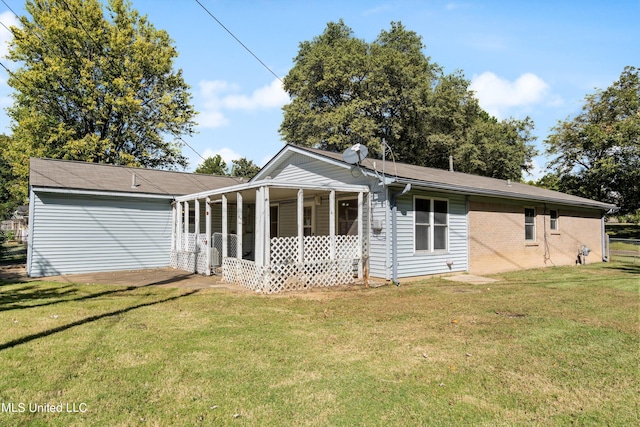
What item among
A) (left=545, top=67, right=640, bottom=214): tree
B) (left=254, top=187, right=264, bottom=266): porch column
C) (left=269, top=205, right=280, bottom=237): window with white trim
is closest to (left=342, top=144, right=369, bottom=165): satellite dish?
(left=254, top=187, right=264, bottom=266): porch column

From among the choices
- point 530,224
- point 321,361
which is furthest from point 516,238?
point 321,361

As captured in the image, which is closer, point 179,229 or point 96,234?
point 96,234

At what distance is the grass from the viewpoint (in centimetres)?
322

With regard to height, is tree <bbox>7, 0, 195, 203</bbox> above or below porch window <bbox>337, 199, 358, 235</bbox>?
above

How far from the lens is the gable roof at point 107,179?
12.5m

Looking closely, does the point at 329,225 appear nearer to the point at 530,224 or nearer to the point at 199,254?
the point at 199,254

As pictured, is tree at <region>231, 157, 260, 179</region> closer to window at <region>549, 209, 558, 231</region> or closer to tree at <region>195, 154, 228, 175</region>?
tree at <region>195, 154, 228, 175</region>

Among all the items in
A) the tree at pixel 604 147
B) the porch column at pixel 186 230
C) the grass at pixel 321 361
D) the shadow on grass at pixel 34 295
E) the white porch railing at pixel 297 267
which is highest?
the tree at pixel 604 147

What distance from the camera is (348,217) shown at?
1194 centimetres

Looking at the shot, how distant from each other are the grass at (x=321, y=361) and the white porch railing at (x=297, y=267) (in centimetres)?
128

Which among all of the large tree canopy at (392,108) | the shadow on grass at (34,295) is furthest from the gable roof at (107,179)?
the large tree canopy at (392,108)

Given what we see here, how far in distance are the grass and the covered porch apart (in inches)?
59.5

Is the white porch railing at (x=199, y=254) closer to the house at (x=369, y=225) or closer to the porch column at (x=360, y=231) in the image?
the house at (x=369, y=225)

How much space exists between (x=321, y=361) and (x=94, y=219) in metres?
11.5
